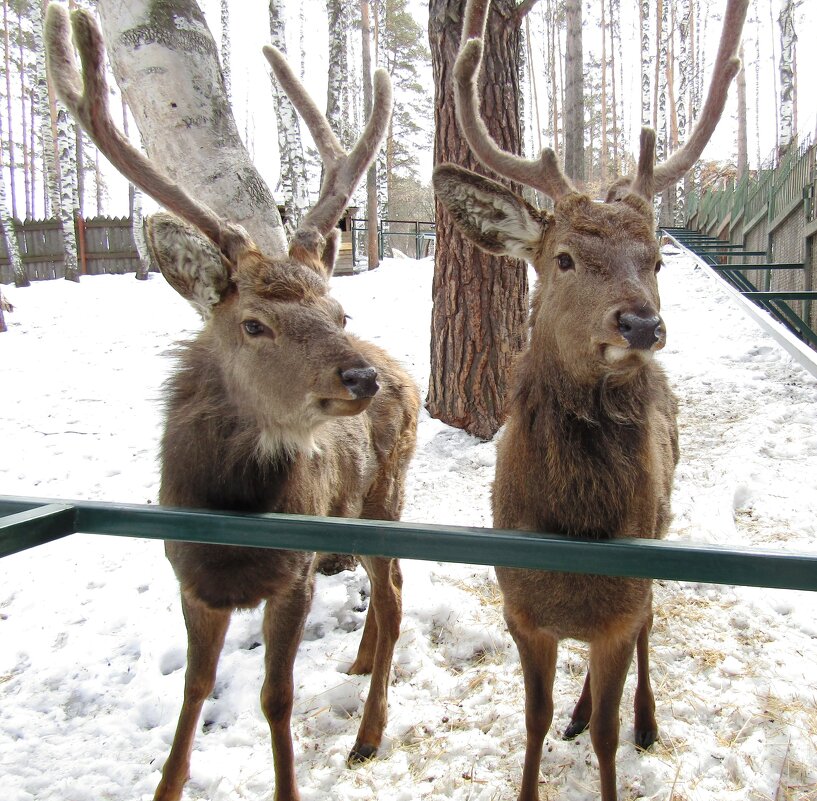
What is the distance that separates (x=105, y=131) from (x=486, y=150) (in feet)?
5.70

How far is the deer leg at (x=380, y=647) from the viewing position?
3.05 metres

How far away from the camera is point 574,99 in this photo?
60.6ft

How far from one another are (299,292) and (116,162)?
103cm

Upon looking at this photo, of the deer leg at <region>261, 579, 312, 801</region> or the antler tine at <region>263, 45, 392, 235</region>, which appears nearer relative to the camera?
the deer leg at <region>261, 579, 312, 801</region>

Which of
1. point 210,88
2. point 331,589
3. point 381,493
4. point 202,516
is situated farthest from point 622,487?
point 210,88

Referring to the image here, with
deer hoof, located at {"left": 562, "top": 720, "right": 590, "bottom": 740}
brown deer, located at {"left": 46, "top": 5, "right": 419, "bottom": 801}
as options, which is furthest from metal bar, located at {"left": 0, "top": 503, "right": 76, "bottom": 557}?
deer hoof, located at {"left": 562, "top": 720, "right": 590, "bottom": 740}

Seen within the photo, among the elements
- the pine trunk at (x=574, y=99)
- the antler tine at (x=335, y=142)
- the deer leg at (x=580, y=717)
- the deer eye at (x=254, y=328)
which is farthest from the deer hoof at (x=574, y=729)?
the pine trunk at (x=574, y=99)

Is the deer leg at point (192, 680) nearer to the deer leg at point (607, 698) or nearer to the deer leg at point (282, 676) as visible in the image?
the deer leg at point (282, 676)

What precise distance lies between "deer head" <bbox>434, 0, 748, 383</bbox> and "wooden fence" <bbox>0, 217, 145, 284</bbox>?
22441mm

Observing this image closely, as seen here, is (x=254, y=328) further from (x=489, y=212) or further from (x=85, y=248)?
(x=85, y=248)

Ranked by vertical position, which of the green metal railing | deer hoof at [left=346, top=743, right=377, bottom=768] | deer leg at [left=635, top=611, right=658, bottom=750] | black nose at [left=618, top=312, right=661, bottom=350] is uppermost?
black nose at [left=618, top=312, right=661, bottom=350]

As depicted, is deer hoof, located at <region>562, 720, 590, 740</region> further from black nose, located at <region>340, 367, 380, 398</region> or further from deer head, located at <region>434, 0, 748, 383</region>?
black nose, located at <region>340, 367, 380, 398</region>

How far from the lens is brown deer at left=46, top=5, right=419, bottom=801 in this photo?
2.44 meters

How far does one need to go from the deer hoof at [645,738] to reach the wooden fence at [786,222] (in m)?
7.56
